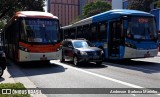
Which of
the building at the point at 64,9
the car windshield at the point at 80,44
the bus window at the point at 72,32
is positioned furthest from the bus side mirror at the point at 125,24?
the building at the point at 64,9

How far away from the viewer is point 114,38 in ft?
64.0

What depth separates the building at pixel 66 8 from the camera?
135875mm

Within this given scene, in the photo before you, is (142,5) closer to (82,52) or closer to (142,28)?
(142,28)

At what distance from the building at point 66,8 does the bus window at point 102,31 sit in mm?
114911

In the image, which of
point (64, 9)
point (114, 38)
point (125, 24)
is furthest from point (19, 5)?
point (64, 9)

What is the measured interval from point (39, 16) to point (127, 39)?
523 cm

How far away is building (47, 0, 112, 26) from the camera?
446 ft

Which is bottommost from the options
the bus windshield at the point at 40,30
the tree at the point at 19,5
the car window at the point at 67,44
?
the car window at the point at 67,44

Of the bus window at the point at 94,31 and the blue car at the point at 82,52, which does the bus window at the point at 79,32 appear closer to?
the bus window at the point at 94,31

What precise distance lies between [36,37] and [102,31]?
5540mm

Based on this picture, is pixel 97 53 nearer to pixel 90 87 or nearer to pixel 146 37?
pixel 146 37

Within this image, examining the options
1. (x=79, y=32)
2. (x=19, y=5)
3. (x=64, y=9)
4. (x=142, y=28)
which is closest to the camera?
(x=142, y=28)

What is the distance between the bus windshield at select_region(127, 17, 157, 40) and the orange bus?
4255 millimetres

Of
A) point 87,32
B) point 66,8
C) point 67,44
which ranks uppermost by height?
point 66,8
